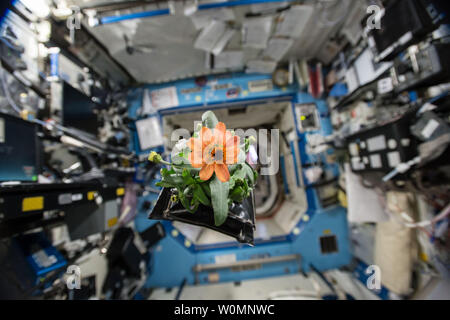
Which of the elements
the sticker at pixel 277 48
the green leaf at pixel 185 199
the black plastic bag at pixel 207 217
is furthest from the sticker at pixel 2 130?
the sticker at pixel 277 48

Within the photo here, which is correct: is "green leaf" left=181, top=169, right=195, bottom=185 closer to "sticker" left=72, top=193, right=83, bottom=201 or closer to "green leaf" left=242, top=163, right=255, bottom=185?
"green leaf" left=242, top=163, right=255, bottom=185

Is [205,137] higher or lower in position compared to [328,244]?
higher

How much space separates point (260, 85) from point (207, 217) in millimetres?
2078

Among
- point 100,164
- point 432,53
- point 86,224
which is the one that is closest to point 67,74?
point 100,164

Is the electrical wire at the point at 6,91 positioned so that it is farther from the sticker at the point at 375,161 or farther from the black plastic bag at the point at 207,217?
the sticker at the point at 375,161

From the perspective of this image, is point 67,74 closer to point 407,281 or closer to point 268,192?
point 268,192

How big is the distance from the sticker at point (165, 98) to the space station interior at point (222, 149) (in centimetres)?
2

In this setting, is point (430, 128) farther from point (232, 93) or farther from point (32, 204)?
point (32, 204)

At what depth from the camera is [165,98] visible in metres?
2.14

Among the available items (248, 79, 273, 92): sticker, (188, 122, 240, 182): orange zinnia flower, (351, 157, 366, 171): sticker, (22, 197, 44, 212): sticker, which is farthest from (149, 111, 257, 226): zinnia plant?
(248, 79, 273, 92): sticker

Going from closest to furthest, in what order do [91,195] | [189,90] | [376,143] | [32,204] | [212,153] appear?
1. [212,153]
2. [32,204]
3. [91,195]
4. [376,143]
5. [189,90]

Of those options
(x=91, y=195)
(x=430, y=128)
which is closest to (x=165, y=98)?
(x=91, y=195)

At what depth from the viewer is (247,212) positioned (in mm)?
542
